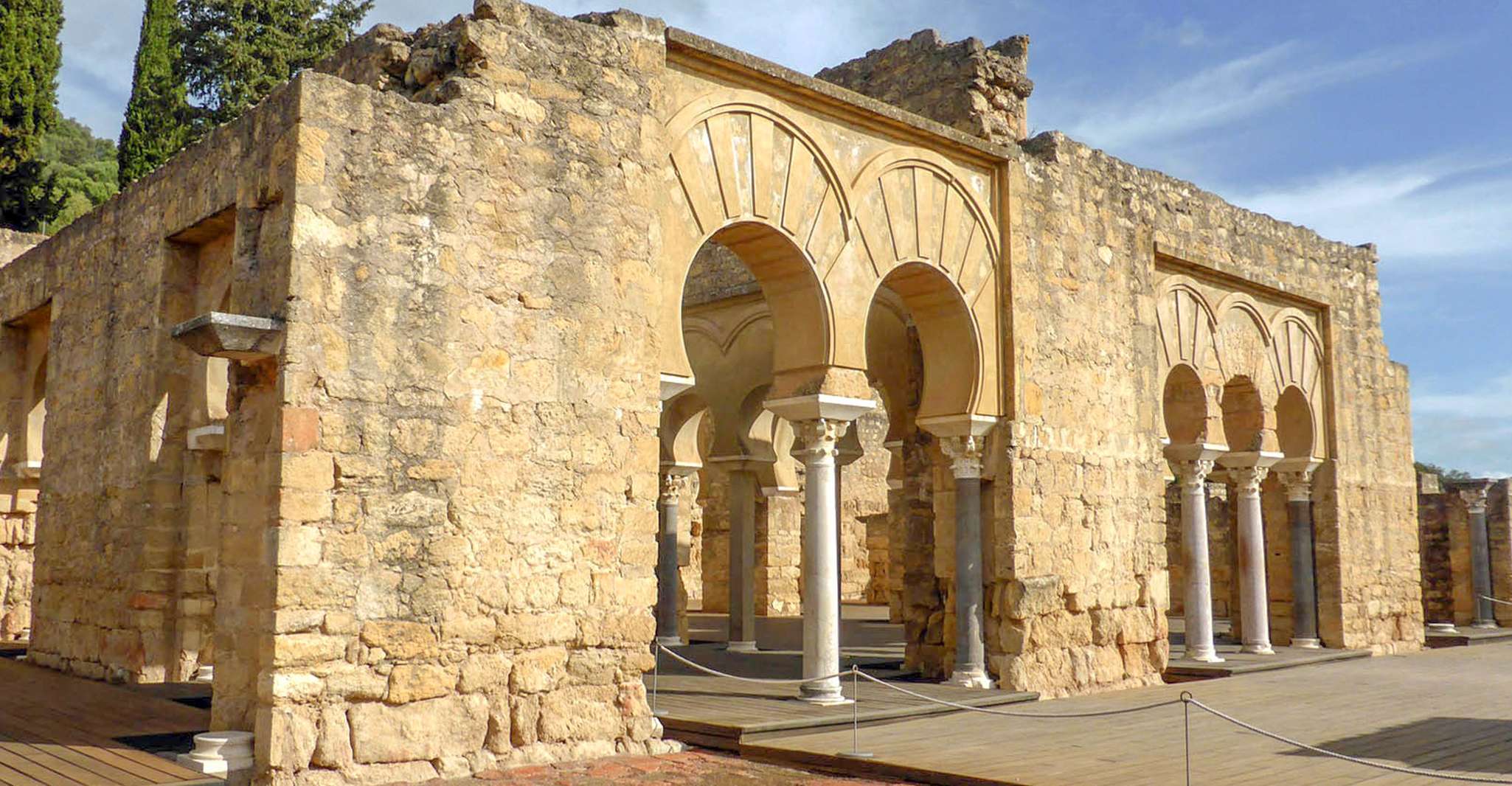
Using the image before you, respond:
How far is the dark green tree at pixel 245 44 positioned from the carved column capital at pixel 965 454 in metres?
18.3

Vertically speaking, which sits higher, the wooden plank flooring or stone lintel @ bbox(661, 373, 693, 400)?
stone lintel @ bbox(661, 373, 693, 400)

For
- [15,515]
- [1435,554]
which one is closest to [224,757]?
[15,515]

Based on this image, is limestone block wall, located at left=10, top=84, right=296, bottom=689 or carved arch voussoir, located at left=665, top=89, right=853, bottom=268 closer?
carved arch voussoir, located at left=665, top=89, right=853, bottom=268

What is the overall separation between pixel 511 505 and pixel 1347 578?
34.6 feet

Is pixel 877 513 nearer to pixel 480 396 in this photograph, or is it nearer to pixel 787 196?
pixel 787 196

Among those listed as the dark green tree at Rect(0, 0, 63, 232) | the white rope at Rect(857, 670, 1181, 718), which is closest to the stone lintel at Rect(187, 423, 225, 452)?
the white rope at Rect(857, 670, 1181, 718)

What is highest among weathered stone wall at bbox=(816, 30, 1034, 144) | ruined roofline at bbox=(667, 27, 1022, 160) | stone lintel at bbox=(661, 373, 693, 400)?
weathered stone wall at bbox=(816, 30, 1034, 144)

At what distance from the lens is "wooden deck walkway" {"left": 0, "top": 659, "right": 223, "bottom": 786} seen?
5.45 m

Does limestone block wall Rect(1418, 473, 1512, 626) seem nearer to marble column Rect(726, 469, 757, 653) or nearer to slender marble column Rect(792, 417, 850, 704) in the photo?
marble column Rect(726, 469, 757, 653)

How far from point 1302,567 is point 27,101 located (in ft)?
65.7

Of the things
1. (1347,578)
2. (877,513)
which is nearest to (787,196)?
(1347,578)

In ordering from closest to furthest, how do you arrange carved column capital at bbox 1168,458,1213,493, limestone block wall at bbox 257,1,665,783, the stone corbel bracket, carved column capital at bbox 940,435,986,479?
1. the stone corbel bracket
2. limestone block wall at bbox 257,1,665,783
3. carved column capital at bbox 940,435,986,479
4. carved column capital at bbox 1168,458,1213,493

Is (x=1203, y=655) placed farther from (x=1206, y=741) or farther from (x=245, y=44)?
(x=245, y=44)

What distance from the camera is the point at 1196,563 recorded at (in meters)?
12.1
